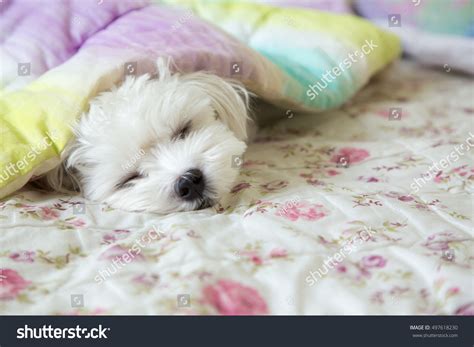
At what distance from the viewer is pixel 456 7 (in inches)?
106

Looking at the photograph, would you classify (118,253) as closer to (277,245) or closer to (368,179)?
(277,245)

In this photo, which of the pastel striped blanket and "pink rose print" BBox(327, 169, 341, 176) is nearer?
the pastel striped blanket

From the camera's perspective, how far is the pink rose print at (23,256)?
108cm

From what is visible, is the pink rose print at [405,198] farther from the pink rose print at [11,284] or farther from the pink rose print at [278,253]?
the pink rose print at [11,284]

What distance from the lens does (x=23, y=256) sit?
1.09 metres

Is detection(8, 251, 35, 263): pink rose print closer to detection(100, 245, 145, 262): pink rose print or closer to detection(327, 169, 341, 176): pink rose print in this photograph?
detection(100, 245, 145, 262): pink rose print

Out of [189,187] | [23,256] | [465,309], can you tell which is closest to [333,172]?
[189,187]

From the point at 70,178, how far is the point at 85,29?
51 cm

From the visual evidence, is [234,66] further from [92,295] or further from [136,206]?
[92,295]

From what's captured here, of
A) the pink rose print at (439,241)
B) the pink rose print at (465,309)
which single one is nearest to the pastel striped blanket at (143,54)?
the pink rose print at (439,241)

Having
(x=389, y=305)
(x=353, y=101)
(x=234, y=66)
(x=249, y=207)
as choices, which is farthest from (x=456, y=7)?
(x=389, y=305)

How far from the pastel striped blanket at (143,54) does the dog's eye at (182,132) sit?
0.18m

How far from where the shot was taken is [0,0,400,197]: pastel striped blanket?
1.38 m

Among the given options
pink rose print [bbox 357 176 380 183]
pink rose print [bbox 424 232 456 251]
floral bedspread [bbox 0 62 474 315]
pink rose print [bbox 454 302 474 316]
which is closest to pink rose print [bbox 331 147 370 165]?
floral bedspread [bbox 0 62 474 315]
